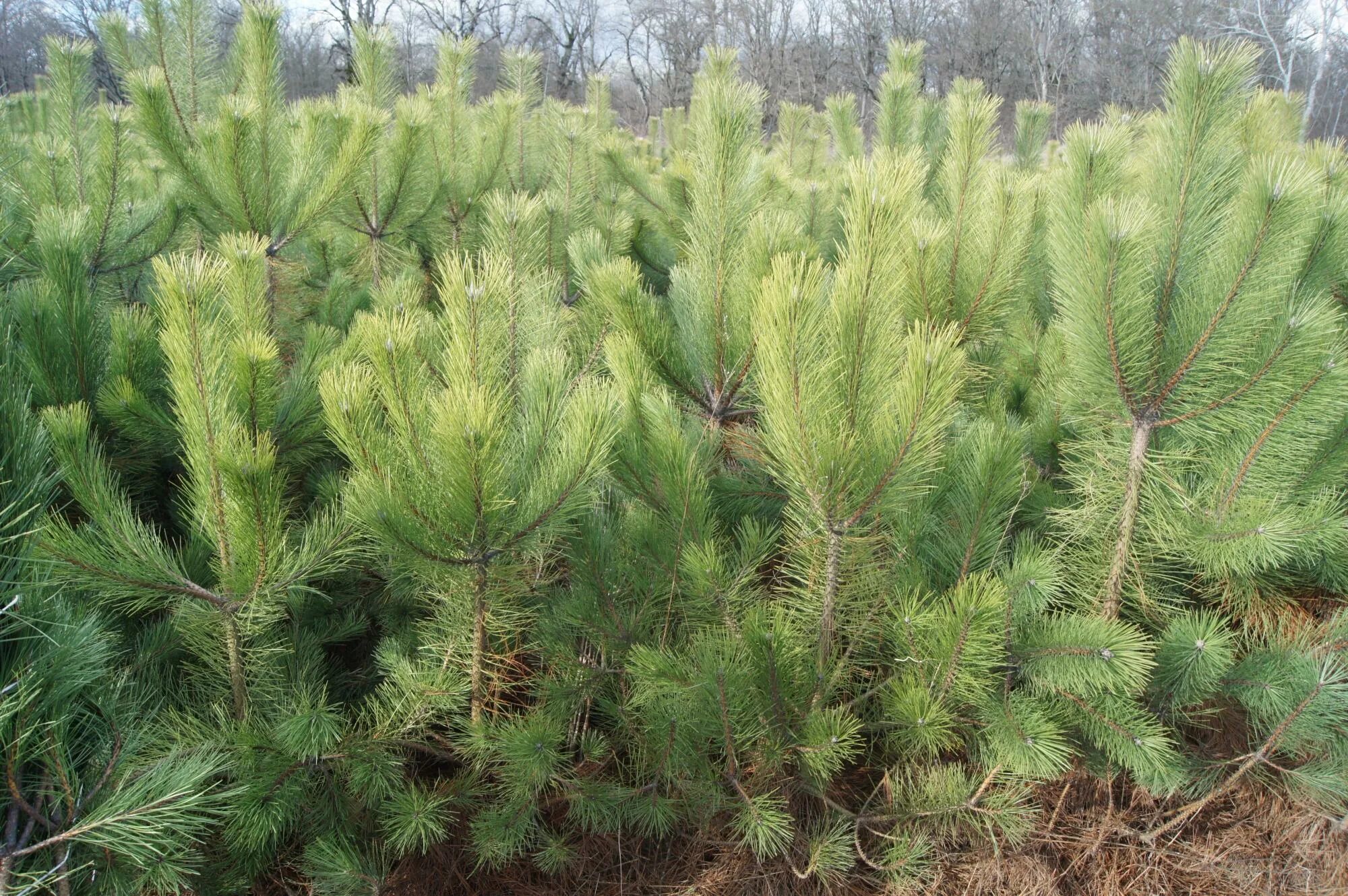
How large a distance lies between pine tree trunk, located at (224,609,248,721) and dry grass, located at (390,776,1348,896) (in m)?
0.67

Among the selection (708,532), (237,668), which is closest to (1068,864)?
(708,532)

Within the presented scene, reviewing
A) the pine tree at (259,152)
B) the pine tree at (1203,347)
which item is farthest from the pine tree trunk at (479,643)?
the pine tree at (259,152)

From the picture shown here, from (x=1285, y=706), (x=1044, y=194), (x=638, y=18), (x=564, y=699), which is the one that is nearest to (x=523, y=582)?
(x=564, y=699)

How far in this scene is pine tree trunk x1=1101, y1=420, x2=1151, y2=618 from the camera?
6.71 feet

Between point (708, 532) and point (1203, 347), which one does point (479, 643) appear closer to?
point (708, 532)

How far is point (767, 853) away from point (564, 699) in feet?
2.36

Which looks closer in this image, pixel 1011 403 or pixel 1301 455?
pixel 1301 455

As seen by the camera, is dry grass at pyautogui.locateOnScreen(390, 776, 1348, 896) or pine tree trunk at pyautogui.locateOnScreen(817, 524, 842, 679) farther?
dry grass at pyautogui.locateOnScreen(390, 776, 1348, 896)

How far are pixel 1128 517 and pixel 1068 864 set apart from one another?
1.13 m

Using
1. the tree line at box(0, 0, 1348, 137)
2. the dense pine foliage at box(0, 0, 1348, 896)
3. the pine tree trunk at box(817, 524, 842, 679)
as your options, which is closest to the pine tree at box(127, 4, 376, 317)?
the dense pine foliage at box(0, 0, 1348, 896)

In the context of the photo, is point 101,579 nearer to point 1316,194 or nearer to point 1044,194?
point 1316,194

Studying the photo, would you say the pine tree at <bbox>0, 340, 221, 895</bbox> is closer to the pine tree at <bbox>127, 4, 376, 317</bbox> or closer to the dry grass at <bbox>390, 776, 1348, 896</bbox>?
the dry grass at <bbox>390, 776, 1348, 896</bbox>

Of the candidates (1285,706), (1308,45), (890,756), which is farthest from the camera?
(1308,45)

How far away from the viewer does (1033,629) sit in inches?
77.2
